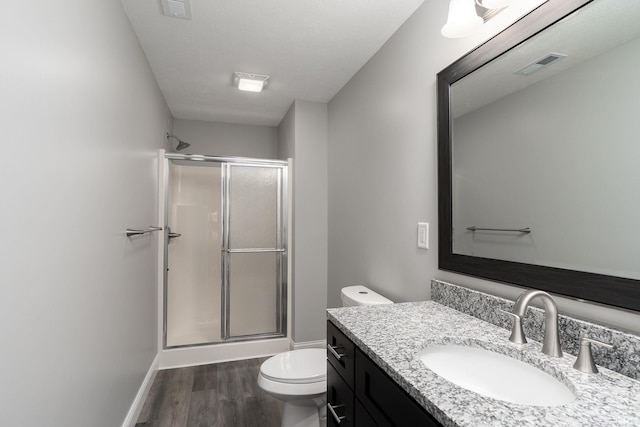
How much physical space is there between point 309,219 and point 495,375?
2.23m

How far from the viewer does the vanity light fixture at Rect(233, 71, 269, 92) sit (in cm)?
252

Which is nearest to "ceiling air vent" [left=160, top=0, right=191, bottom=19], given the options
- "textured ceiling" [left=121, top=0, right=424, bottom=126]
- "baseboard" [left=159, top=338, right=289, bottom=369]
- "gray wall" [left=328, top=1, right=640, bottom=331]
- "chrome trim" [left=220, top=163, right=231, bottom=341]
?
"textured ceiling" [left=121, top=0, right=424, bottom=126]

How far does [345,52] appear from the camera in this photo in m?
2.19

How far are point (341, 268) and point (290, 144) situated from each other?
1344 mm

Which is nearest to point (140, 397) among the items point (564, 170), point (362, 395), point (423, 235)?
point (362, 395)

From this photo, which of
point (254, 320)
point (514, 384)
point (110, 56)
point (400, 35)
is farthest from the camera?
point (254, 320)

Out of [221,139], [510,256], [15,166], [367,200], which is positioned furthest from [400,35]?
[221,139]

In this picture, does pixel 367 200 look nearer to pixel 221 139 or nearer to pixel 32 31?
pixel 32 31

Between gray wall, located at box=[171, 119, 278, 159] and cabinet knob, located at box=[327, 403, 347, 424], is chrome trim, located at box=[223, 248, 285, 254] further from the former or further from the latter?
cabinet knob, located at box=[327, 403, 347, 424]

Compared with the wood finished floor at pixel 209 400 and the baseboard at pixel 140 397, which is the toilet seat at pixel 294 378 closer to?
the wood finished floor at pixel 209 400

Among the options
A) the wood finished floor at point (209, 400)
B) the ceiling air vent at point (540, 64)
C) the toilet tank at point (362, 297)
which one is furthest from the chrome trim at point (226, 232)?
the ceiling air vent at point (540, 64)

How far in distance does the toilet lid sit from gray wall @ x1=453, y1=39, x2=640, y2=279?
1033mm

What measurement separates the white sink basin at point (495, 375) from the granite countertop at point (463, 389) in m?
0.02

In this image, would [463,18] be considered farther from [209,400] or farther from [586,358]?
[209,400]
